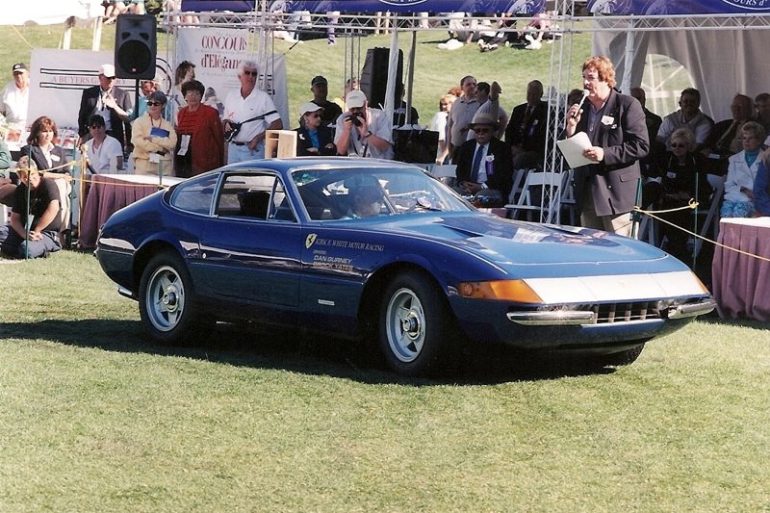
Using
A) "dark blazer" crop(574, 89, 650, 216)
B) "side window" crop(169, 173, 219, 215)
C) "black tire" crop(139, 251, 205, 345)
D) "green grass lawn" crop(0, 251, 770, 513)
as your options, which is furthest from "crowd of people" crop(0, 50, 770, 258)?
"black tire" crop(139, 251, 205, 345)

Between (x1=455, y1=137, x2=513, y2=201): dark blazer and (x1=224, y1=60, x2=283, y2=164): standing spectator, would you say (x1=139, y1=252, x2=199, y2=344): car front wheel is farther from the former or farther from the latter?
(x1=224, y1=60, x2=283, y2=164): standing spectator

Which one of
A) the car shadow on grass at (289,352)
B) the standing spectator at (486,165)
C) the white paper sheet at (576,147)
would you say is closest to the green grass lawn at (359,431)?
the car shadow on grass at (289,352)

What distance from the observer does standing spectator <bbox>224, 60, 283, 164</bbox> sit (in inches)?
Result: 677

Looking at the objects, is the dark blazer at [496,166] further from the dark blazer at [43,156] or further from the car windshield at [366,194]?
the car windshield at [366,194]

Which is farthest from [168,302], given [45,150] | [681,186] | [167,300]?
[45,150]

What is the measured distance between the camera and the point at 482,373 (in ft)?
26.8

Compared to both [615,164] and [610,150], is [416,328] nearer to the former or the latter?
[610,150]

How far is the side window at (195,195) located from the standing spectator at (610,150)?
323cm

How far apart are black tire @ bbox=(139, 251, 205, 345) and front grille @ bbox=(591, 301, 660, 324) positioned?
2857mm

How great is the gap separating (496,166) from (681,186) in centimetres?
196

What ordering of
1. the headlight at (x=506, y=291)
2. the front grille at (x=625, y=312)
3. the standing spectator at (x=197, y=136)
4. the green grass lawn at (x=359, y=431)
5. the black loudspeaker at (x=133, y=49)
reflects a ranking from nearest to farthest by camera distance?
the green grass lawn at (x=359, y=431)
the headlight at (x=506, y=291)
the front grille at (x=625, y=312)
the standing spectator at (x=197, y=136)
the black loudspeaker at (x=133, y=49)

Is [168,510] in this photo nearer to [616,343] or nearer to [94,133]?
[616,343]

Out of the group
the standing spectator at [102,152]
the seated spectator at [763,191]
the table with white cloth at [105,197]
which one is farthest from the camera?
the standing spectator at [102,152]

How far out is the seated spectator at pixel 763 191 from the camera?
13.3 metres
